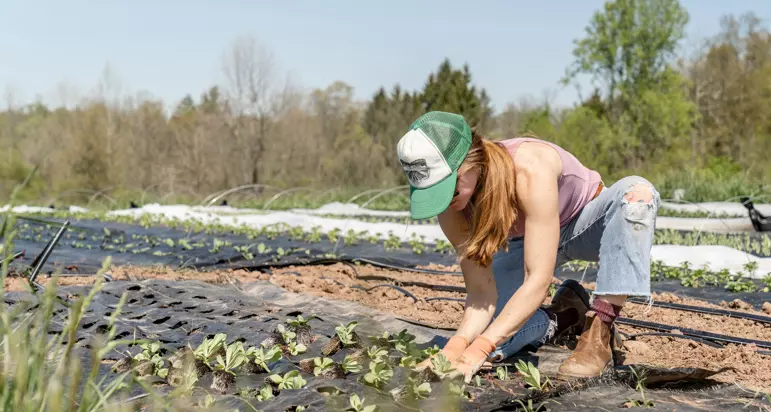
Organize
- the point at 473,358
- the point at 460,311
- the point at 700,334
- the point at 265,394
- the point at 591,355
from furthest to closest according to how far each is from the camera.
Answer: the point at 460,311 → the point at 700,334 → the point at 591,355 → the point at 473,358 → the point at 265,394

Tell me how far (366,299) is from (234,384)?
80.7 inches

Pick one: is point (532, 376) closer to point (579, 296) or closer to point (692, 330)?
point (579, 296)

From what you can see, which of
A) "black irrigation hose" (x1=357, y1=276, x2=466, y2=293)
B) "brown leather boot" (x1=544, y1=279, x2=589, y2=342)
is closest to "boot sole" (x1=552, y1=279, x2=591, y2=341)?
"brown leather boot" (x1=544, y1=279, x2=589, y2=342)

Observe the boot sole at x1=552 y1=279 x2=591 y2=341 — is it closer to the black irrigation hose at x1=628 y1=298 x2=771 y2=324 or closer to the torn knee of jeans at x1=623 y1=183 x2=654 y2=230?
the torn knee of jeans at x1=623 y1=183 x2=654 y2=230

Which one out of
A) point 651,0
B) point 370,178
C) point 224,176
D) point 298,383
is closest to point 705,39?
point 651,0

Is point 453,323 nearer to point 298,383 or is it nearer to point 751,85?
point 298,383

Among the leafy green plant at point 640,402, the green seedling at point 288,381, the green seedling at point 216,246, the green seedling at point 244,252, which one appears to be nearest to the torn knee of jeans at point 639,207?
the leafy green plant at point 640,402

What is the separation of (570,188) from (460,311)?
4.62ft

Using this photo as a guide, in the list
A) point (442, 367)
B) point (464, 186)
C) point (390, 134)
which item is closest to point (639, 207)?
point (464, 186)

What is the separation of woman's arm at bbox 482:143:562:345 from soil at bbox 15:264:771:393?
0.88 metres

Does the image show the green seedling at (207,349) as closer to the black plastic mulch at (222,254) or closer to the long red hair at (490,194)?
the long red hair at (490,194)

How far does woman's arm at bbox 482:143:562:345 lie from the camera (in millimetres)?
2324

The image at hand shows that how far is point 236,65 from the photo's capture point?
2297 cm

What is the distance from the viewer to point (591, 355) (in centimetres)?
257
